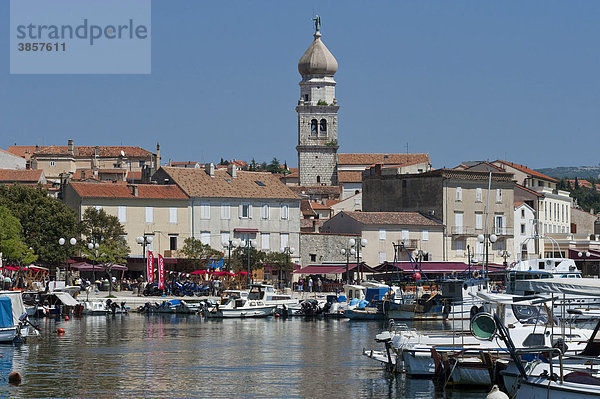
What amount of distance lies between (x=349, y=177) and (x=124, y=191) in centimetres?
6366

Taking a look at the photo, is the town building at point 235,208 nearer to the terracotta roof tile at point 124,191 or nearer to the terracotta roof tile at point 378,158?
Result: the terracotta roof tile at point 124,191

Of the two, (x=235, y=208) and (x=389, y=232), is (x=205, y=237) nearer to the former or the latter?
(x=235, y=208)

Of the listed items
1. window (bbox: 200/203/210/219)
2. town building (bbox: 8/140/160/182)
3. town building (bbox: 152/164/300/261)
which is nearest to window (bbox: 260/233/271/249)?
town building (bbox: 152/164/300/261)

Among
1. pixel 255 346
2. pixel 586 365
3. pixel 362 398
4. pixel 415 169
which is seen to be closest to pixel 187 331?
pixel 255 346

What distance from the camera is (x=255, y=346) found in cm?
4581

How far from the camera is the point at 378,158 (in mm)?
159625

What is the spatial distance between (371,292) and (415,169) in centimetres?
4879

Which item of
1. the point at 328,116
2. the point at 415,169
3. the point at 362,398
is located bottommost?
the point at 362,398

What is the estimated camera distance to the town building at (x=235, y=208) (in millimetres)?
88875

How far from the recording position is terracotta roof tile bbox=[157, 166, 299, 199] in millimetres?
89625

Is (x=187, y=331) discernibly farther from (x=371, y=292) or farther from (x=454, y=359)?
(x=454, y=359)

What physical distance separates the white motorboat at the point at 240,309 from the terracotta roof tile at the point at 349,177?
79.8m

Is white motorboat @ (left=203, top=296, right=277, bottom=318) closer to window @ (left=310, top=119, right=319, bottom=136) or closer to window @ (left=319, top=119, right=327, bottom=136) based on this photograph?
window @ (left=310, top=119, right=319, bottom=136)

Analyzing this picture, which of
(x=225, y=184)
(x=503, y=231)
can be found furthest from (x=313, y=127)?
Answer: (x=225, y=184)
